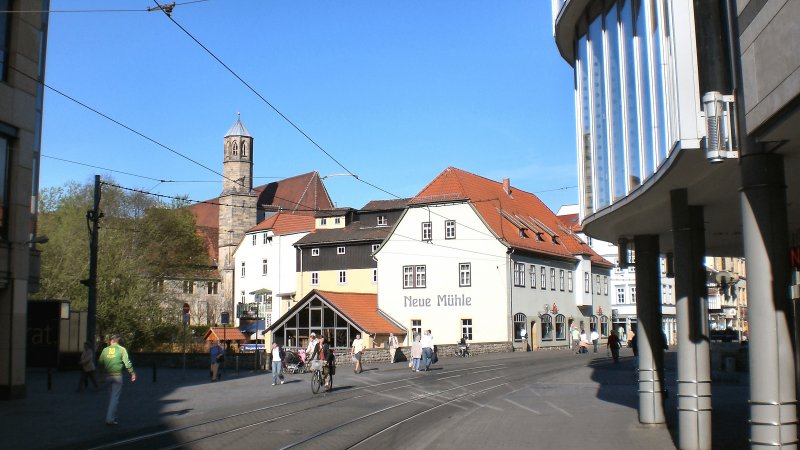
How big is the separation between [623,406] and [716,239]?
13.7 feet

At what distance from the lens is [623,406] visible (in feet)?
61.2

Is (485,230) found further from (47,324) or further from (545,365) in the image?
(47,324)

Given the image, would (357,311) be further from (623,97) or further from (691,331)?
(691,331)

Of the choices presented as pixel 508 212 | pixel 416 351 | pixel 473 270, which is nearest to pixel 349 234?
pixel 508 212

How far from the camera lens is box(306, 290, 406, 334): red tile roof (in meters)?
53.2

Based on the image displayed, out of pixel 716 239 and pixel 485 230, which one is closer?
pixel 716 239

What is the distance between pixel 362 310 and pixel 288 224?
1127 inches

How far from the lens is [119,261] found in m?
50.7

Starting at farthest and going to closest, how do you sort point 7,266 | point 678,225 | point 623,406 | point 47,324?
1. point 47,324
2. point 7,266
3. point 623,406
4. point 678,225

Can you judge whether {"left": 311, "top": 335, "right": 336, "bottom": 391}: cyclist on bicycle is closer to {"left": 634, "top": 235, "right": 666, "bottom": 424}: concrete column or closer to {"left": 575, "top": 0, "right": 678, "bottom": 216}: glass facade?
{"left": 634, "top": 235, "right": 666, "bottom": 424}: concrete column

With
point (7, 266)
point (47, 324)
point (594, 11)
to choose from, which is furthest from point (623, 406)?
point (47, 324)

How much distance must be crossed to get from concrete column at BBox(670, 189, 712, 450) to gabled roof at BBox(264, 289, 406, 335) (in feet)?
134

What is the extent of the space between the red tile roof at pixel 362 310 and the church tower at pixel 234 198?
45.4 meters

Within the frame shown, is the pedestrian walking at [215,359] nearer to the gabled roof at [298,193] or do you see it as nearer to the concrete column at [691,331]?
the concrete column at [691,331]
